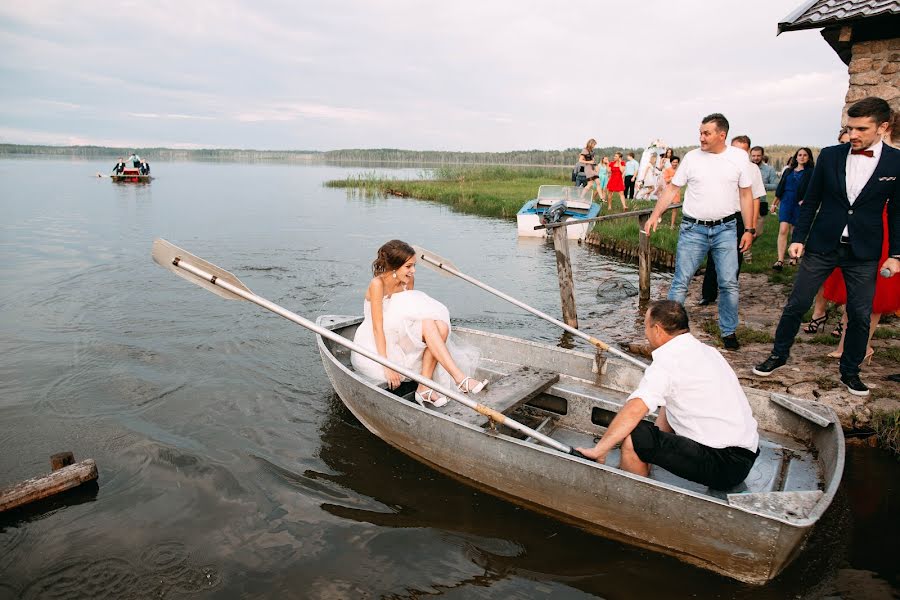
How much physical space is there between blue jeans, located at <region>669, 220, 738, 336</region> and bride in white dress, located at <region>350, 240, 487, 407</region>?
9.54 feet

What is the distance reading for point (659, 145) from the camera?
2059cm

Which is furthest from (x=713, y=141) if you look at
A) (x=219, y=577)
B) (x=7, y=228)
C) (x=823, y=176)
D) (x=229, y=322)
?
(x=7, y=228)

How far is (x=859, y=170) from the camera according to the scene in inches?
204

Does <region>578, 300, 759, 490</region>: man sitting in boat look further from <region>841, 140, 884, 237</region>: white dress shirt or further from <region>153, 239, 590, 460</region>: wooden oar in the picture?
<region>841, 140, 884, 237</region>: white dress shirt

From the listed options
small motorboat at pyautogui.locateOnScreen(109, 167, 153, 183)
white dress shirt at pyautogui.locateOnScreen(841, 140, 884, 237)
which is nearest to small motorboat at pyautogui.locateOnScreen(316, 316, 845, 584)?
white dress shirt at pyautogui.locateOnScreen(841, 140, 884, 237)

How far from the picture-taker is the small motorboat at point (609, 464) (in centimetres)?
359

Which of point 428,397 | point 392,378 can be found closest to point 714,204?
point 428,397

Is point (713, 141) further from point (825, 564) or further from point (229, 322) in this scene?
point (229, 322)

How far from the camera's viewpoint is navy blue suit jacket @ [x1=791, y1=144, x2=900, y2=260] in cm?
506

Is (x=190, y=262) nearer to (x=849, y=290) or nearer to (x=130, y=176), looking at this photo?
(x=849, y=290)

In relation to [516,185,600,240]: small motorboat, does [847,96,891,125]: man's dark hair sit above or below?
above

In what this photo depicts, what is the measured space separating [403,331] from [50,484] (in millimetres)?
3249

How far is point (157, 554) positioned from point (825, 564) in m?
4.80

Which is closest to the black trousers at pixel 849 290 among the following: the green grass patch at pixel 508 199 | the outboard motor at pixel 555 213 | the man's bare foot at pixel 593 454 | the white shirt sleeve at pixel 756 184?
the white shirt sleeve at pixel 756 184
